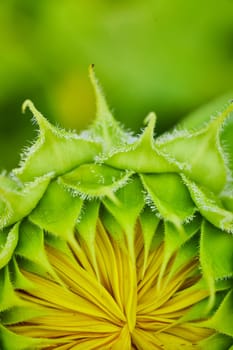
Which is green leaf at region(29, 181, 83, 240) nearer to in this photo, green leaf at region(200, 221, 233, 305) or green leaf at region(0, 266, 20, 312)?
green leaf at region(0, 266, 20, 312)

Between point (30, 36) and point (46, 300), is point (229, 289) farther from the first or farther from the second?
point (30, 36)

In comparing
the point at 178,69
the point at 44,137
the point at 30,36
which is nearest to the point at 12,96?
the point at 30,36

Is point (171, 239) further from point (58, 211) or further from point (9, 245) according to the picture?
point (9, 245)

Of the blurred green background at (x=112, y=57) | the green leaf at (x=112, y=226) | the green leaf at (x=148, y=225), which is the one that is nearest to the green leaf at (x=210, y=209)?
the green leaf at (x=148, y=225)

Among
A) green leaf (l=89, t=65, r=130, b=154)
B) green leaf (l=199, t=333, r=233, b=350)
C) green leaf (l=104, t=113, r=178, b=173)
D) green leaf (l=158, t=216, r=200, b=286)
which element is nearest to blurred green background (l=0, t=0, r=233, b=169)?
green leaf (l=89, t=65, r=130, b=154)

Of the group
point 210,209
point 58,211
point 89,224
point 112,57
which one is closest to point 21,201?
point 58,211
